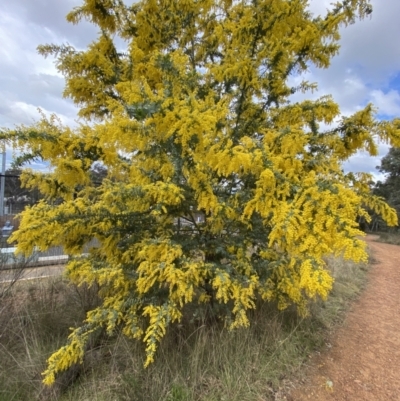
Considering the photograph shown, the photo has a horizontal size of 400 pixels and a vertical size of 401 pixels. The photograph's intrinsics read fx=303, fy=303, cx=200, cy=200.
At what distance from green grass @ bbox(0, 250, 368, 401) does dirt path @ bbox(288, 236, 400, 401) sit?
21cm

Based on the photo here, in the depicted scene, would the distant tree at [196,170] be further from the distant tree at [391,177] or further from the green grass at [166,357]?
the distant tree at [391,177]

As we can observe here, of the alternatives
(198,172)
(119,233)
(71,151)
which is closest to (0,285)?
(119,233)

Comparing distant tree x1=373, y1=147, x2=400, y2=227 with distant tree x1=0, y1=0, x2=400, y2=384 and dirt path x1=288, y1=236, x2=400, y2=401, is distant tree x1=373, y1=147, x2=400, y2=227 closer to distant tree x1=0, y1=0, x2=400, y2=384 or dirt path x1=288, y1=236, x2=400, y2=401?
dirt path x1=288, y1=236, x2=400, y2=401

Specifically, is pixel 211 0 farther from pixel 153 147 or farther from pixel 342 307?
pixel 342 307

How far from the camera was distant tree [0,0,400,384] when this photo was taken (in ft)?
7.35

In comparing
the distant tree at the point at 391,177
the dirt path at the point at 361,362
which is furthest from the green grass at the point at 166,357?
the distant tree at the point at 391,177

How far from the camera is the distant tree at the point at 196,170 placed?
2240 millimetres

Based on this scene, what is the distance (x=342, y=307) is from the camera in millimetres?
5184

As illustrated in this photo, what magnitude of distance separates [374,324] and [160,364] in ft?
11.9

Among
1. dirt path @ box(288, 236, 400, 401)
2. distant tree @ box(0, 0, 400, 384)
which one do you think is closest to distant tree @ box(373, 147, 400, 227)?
Answer: dirt path @ box(288, 236, 400, 401)

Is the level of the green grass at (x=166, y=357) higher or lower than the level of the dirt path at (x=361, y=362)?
higher


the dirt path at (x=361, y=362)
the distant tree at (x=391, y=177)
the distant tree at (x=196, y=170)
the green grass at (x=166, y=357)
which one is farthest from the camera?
the distant tree at (x=391, y=177)

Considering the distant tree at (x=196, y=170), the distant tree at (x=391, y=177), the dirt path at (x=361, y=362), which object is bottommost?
the dirt path at (x=361, y=362)

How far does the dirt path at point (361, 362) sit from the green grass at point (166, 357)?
21cm
